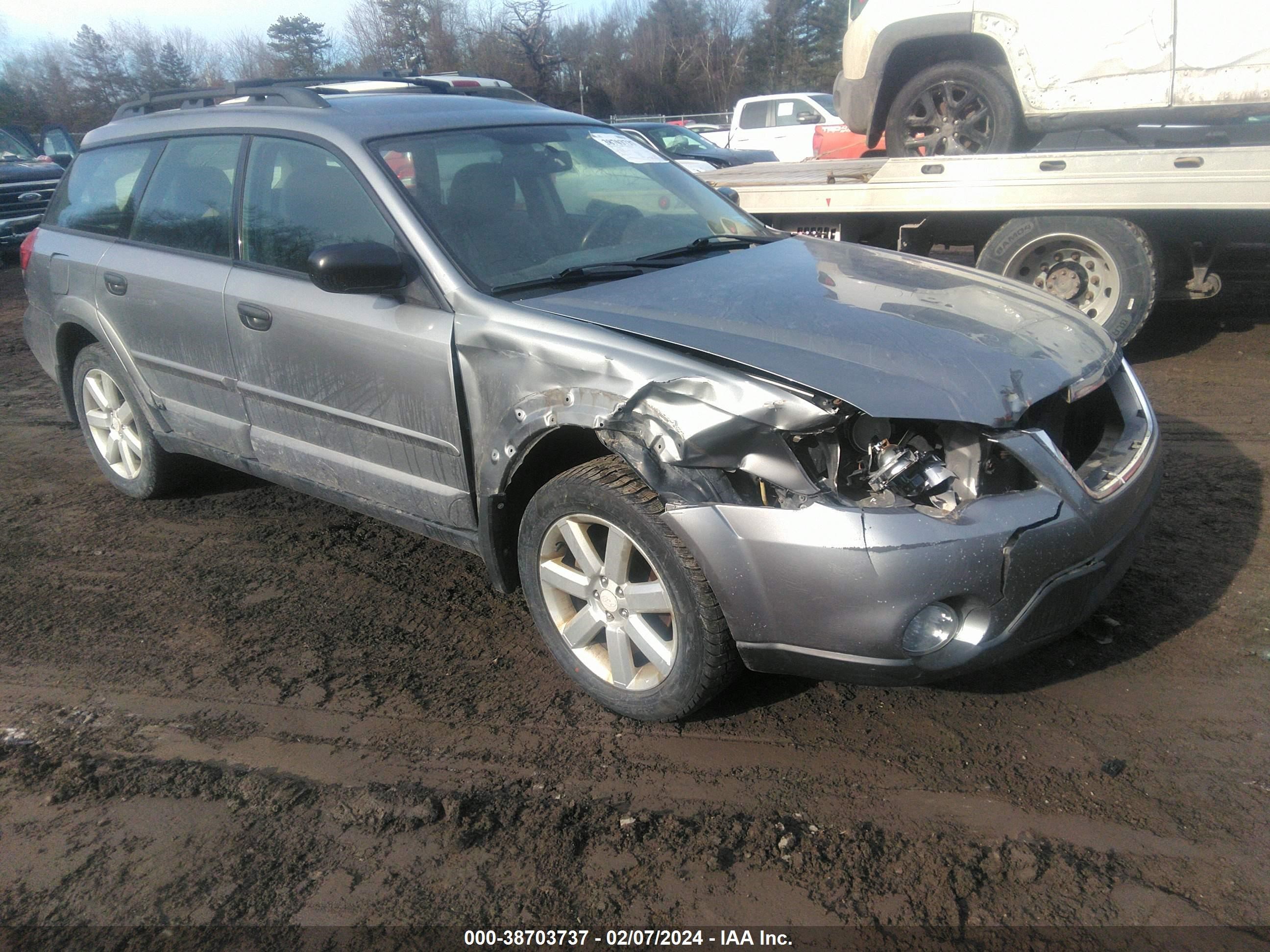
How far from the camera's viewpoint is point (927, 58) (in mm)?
7105

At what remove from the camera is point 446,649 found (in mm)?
3402

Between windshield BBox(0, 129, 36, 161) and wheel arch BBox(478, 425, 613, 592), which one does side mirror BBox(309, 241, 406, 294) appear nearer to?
wheel arch BBox(478, 425, 613, 592)

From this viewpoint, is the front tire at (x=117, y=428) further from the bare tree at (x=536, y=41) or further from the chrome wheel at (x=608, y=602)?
the bare tree at (x=536, y=41)

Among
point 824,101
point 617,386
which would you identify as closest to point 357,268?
point 617,386

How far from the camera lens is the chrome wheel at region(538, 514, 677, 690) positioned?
2.73 metres

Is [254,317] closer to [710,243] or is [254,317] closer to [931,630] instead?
[710,243]

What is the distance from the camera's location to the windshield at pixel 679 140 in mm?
16688

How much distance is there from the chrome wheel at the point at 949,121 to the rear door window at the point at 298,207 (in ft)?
16.7

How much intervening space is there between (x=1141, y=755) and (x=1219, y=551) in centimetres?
147

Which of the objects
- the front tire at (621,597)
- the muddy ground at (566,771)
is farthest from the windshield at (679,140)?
the front tire at (621,597)

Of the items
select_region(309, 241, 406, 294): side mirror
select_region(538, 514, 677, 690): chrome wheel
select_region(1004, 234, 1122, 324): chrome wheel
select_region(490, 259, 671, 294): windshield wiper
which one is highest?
select_region(309, 241, 406, 294): side mirror

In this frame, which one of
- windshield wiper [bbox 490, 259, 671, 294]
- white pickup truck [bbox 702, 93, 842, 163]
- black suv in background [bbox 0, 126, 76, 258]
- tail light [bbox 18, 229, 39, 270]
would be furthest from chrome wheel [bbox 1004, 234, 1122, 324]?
white pickup truck [bbox 702, 93, 842, 163]

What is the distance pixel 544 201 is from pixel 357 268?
33.6 inches

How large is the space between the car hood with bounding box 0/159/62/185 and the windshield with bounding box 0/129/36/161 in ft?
0.62
